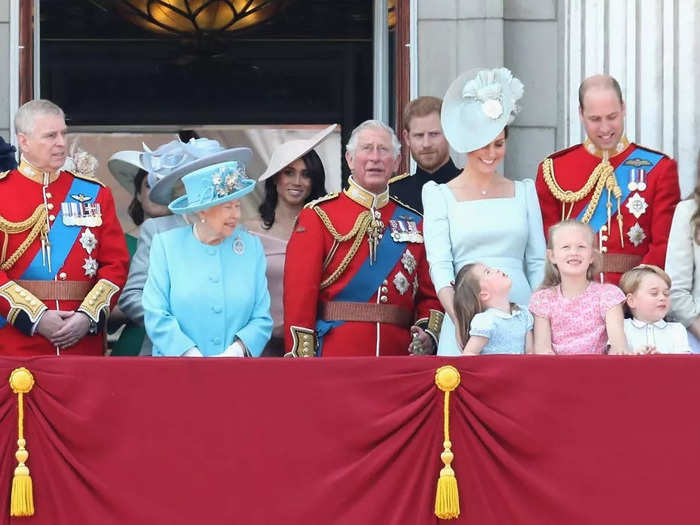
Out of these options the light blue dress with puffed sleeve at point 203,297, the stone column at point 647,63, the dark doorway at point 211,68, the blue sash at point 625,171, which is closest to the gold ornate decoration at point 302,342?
the light blue dress with puffed sleeve at point 203,297

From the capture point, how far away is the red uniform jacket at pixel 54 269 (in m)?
7.23

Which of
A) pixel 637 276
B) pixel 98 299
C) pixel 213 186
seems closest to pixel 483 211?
pixel 637 276

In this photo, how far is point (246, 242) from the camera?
7254mm

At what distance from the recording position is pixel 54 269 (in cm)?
738

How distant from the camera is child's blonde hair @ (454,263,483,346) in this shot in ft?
22.0

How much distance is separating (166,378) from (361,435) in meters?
0.65

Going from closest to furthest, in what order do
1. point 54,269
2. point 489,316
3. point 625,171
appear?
1. point 489,316
2. point 54,269
3. point 625,171

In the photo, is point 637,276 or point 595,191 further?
point 595,191

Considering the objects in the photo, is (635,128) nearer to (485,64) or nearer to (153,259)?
(485,64)

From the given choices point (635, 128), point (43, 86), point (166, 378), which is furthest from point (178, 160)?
point (43, 86)

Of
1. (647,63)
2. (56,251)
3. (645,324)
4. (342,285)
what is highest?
(647,63)

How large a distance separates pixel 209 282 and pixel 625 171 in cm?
164

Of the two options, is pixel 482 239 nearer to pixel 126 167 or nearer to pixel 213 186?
pixel 213 186

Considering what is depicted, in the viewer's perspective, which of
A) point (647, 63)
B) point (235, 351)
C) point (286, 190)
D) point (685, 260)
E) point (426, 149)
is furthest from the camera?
point (647, 63)
